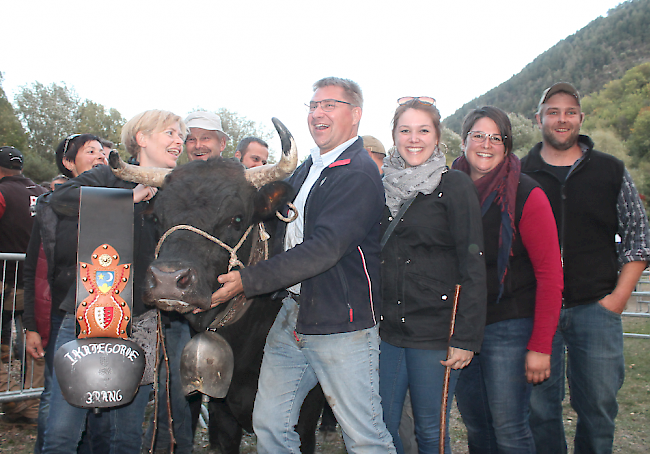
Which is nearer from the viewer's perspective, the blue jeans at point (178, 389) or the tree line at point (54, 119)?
the blue jeans at point (178, 389)

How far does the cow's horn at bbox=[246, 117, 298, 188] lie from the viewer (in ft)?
10.7

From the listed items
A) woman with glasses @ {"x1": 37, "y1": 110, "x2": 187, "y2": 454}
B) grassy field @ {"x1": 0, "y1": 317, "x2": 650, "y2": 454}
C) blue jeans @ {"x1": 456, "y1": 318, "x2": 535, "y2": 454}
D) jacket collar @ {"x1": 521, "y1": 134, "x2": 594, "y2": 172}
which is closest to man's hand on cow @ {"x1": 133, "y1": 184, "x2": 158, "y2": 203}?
woman with glasses @ {"x1": 37, "y1": 110, "x2": 187, "y2": 454}

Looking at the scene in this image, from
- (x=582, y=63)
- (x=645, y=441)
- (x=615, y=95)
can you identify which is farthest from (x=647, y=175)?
(x=582, y=63)

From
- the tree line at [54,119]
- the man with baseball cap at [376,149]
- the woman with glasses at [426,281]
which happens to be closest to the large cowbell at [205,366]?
the woman with glasses at [426,281]

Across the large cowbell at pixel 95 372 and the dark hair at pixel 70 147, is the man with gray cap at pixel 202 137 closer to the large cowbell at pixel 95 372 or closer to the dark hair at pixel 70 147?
the dark hair at pixel 70 147

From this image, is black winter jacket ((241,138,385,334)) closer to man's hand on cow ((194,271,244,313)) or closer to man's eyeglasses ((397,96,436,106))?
man's hand on cow ((194,271,244,313))

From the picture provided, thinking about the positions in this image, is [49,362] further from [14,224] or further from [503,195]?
[503,195]

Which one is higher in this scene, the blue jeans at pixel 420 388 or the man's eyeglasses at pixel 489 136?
the man's eyeglasses at pixel 489 136

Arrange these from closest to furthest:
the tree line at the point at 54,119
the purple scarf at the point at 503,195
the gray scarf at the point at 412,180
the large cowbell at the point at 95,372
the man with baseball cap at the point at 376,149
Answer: the large cowbell at the point at 95,372 → the gray scarf at the point at 412,180 → the purple scarf at the point at 503,195 → the man with baseball cap at the point at 376,149 → the tree line at the point at 54,119

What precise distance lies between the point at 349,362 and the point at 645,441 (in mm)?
4311

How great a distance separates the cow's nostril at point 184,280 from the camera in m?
2.53

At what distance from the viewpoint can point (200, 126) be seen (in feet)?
17.8

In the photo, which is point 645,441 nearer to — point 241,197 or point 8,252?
point 241,197

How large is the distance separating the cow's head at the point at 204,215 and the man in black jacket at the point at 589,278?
85.1 inches
